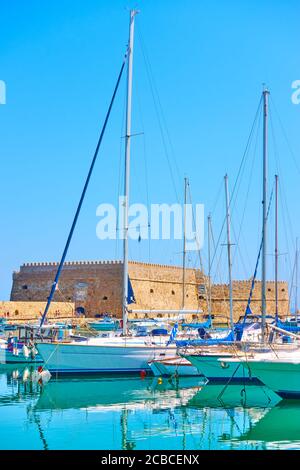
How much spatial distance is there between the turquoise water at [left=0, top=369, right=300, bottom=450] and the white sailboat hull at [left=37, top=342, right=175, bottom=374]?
17.0 inches

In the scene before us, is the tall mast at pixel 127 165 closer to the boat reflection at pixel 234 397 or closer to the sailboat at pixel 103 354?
the sailboat at pixel 103 354

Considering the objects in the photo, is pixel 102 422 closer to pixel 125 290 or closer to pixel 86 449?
pixel 86 449

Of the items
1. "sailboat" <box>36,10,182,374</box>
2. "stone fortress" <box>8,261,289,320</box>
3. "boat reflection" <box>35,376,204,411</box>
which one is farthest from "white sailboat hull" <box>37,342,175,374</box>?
"stone fortress" <box>8,261,289,320</box>

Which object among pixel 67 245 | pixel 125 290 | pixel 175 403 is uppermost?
pixel 67 245

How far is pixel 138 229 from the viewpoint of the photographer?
19.7 metres

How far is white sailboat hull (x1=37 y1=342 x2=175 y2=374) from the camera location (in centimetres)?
1903

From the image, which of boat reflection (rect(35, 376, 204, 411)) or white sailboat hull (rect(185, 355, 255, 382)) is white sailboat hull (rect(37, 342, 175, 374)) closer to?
boat reflection (rect(35, 376, 204, 411))

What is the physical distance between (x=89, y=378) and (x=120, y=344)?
1.33 m

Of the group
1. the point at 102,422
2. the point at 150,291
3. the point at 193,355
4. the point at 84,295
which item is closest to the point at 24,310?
the point at 84,295

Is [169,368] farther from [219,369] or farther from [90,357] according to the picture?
[219,369]

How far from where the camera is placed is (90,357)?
19094mm

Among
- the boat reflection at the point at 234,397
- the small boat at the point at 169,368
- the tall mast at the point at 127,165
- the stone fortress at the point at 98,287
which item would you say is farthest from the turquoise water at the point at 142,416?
the stone fortress at the point at 98,287

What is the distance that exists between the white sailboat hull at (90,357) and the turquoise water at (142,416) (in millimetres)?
431

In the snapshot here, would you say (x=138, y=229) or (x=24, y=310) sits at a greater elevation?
(x=138, y=229)
